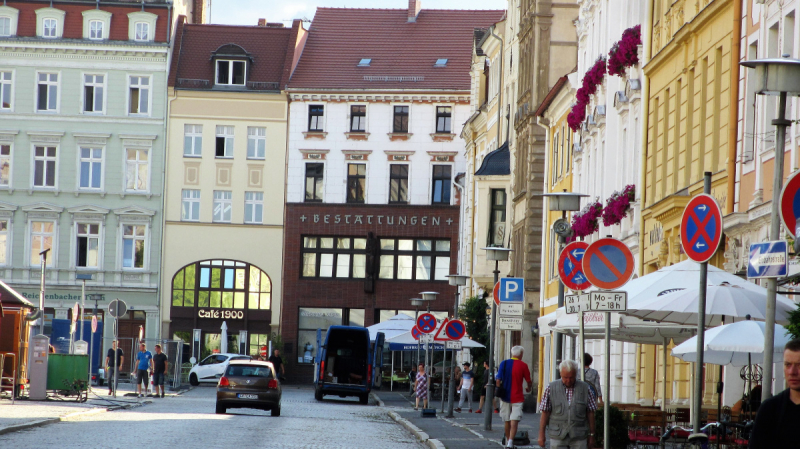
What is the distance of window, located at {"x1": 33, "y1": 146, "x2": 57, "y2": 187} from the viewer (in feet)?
226

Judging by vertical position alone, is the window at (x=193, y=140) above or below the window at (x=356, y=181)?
above

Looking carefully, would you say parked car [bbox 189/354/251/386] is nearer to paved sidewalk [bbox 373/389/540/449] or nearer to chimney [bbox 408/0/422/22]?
paved sidewalk [bbox 373/389/540/449]

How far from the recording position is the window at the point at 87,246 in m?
68.4

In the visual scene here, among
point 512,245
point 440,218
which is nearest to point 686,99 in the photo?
point 512,245

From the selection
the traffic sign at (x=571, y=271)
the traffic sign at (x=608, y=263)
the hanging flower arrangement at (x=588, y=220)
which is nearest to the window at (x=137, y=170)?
the hanging flower arrangement at (x=588, y=220)

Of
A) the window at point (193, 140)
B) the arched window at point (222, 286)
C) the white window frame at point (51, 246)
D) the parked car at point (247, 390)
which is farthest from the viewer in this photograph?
the window at point (193, 140)

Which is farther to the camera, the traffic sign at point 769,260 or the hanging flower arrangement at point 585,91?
the hanging flower arrangement at point 585,91

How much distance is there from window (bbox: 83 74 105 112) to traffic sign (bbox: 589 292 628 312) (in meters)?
58.4

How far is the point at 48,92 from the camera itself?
69000mm

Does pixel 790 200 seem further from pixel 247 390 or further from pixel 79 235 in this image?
pixel 79 235

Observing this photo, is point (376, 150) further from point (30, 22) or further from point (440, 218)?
point (30, 22)

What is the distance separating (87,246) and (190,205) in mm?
5474

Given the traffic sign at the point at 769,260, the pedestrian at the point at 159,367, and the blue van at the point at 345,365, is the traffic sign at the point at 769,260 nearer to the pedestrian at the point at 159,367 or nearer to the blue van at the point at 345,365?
the pedestrian at the point at 159,367

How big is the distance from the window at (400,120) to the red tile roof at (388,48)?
3.79 ft
